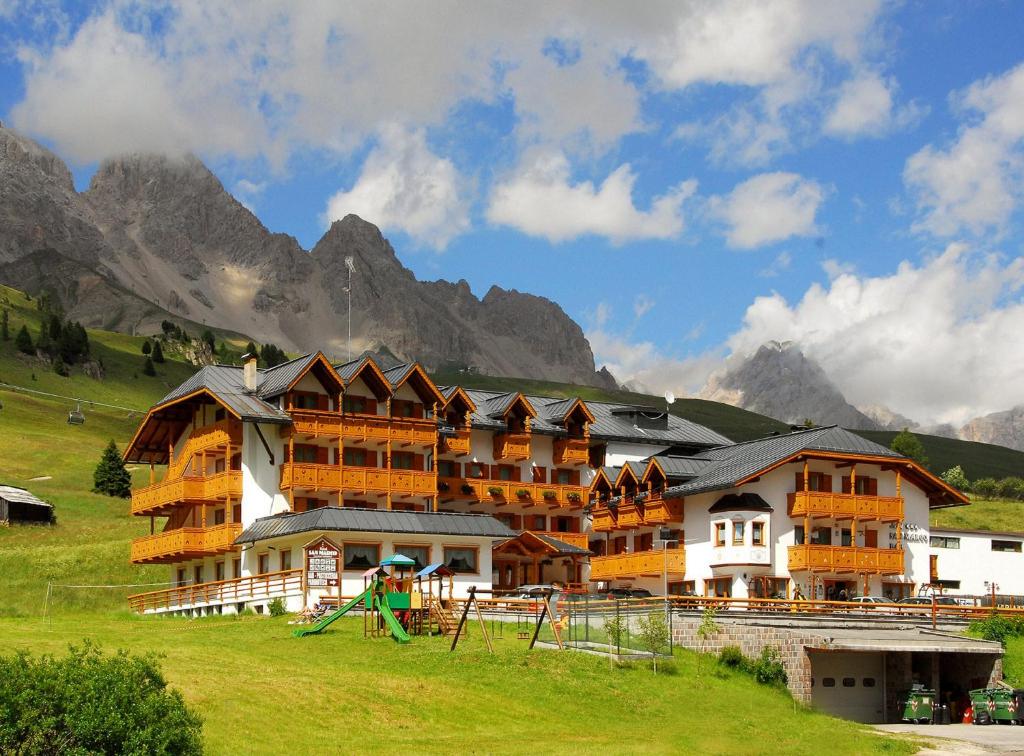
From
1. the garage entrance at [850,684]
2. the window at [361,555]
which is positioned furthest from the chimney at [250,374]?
the garage entrance at [850,684]

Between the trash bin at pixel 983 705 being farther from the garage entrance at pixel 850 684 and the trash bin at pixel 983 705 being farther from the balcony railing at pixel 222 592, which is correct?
the balcony railing at pixel 222 592

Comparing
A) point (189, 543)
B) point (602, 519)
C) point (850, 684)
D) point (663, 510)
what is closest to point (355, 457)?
point (189, 543)

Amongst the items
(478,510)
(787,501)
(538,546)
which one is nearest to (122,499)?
(478,510)

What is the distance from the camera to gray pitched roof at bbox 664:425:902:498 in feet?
239

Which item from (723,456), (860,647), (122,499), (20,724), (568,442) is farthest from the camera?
(122,499)

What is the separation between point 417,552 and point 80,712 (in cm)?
4397

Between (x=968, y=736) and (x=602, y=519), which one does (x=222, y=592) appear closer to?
(x=602, y=519)

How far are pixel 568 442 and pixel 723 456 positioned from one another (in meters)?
10.2

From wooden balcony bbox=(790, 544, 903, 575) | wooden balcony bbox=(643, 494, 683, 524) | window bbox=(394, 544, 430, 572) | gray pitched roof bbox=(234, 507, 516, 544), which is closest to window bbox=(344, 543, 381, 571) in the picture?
gray pitched roof bbox=(234, 507, 516, 544)

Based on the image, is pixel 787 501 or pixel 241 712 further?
pixel 787 501

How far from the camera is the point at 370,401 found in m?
76.6

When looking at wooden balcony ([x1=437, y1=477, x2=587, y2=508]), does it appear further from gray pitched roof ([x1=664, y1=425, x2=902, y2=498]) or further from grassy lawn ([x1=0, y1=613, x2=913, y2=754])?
grassy lawn ([x1=0, y1=613, x2=913, y2=754])

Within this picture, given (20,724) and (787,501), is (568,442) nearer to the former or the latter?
(787,501)

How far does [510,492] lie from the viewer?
83.1m
